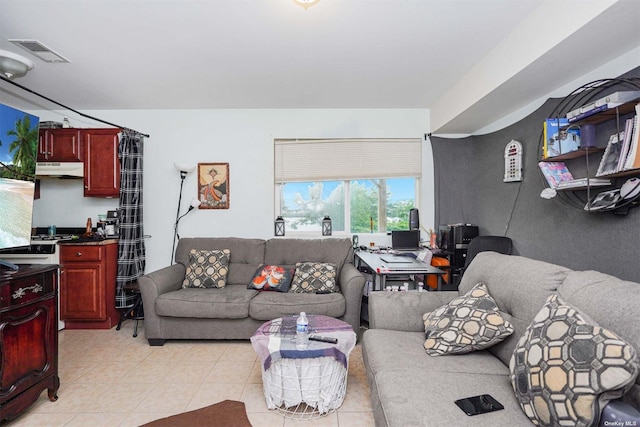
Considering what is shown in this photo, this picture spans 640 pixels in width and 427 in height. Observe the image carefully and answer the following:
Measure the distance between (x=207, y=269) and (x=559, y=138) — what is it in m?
3.24

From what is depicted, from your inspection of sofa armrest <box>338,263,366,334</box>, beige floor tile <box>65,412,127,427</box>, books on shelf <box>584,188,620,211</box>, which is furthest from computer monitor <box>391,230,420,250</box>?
beige floor tile <box>65,412,127,427</box>

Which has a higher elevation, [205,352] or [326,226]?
[326,226]

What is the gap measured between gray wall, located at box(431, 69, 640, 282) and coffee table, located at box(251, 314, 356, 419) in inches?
71.6

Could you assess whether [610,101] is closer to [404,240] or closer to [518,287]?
[518,287]

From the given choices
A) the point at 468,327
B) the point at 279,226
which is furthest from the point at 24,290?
the point at 468,327

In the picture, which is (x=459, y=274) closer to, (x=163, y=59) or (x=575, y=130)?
(x=575, y=130)

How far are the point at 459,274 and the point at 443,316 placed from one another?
1712 millimetres

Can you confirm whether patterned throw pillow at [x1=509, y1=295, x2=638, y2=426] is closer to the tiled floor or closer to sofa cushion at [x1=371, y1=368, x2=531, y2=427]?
Answer: sofa cushion at [x1=371, y1=368, x2=531, y2=427]

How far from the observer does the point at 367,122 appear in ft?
12.9

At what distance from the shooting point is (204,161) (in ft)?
12.8

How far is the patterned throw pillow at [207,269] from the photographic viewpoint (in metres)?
3.15

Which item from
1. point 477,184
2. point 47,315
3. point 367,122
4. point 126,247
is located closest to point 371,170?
point 367,122

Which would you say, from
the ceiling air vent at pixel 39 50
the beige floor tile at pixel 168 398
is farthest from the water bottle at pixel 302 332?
the ceiling air vent at pixel 39 50

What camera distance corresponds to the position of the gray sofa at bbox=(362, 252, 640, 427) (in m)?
1.14
